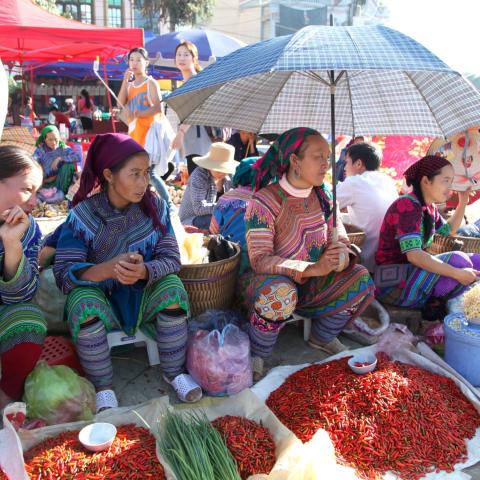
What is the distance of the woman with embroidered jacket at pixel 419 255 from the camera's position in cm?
300

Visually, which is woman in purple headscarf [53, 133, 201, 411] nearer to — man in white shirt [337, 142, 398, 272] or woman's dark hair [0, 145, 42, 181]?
woman's dark hair [0, 145, 42, 181]

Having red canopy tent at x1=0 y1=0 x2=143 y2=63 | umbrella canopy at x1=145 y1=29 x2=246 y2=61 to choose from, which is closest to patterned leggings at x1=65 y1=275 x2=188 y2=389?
red canopy tent at x1=0 y1=0 x2=143 y2=63

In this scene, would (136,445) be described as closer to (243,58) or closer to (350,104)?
(243,58)

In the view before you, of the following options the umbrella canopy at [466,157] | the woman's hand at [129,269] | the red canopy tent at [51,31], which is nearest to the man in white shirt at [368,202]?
the umbrella canopy at [466,157]

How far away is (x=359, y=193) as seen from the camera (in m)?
3.69

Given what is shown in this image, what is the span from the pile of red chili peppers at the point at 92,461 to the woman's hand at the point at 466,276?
212 cm

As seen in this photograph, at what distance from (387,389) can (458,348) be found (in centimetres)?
65

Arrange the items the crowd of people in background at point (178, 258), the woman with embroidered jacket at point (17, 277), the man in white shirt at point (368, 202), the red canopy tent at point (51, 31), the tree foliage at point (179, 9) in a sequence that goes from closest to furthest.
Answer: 1. the woman with embroidered jacket at point (17, 277)
2. the crowd of people in background at point (178, 258)
3. the man in white shirt at point (368, 202)
4. the red canopy tent at point (51, 31)
5. the tree foliage at point (179, 9)

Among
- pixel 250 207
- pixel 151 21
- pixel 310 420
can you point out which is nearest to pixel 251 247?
pixel 250 207

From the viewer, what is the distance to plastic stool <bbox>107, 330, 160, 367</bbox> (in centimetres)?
256

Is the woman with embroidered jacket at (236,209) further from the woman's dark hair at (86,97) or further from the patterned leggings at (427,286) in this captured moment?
the woman's dark hair at (86,97)

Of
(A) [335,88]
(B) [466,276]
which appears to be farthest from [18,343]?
(B) [466,276]

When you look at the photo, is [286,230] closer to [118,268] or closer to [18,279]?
[118,268]

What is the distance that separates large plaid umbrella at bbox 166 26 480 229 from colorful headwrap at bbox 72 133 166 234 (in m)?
0.38
